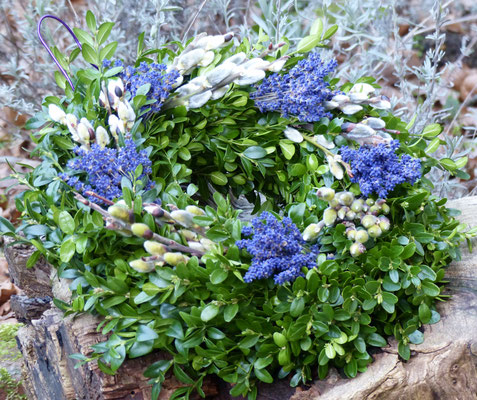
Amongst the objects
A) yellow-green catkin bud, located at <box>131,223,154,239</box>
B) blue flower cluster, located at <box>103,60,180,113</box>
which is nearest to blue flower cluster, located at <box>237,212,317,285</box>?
yellow-green catkin bud, located at <box>131,223,154,239</box>

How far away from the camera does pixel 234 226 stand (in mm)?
1351

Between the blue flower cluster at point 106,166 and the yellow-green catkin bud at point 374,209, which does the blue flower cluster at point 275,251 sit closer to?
the yellow-green catkin bud at point 374,209

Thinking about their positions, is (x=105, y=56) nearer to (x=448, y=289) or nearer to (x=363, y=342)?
(x=363, y=342)

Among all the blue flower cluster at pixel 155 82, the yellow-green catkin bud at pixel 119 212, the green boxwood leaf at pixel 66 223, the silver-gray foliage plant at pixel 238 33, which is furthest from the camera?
the silver-gray foliage plant at pixel 238 33

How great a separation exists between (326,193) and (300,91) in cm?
36

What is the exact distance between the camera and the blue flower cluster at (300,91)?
155 centimetres

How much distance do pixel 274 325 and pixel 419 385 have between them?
1.24 ft

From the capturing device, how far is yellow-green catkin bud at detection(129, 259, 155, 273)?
129cm

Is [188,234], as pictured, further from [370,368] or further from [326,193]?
[370,368]

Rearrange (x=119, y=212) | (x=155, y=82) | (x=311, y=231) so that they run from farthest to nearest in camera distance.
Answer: (x=155, y=82), (x=311, y=231), (x=119, y=212)

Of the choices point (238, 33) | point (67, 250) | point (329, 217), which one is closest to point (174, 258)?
point (67, 250)

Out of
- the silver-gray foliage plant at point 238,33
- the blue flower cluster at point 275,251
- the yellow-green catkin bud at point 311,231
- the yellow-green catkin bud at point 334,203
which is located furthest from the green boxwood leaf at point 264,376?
the silver-gray foliage plant at point 238,33

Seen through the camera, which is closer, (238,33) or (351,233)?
(351,233)

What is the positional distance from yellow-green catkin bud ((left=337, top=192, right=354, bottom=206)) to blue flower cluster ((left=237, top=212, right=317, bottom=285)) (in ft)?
0.45
